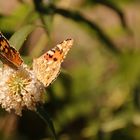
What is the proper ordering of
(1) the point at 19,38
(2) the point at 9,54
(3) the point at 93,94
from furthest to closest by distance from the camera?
1. (3) the point at 93,94
2. (1) the point at 19,38
3. (2) the point at 9,54

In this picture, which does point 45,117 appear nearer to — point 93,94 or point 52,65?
point 52,65

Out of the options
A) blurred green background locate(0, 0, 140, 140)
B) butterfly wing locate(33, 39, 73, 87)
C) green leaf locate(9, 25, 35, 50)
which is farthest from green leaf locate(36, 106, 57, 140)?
blurred green background locate(0, 0, 140, 140)

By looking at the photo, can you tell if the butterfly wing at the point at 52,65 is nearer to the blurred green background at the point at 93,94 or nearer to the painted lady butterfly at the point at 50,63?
the painted lady butterfly at the point at 50,63

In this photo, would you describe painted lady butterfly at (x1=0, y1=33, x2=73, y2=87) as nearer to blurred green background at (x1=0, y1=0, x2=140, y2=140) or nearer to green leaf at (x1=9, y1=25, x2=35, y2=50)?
green leaf at (x1=9, y1=25, x2=35, y2=50)

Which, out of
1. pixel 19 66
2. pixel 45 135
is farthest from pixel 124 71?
pixel 19 66

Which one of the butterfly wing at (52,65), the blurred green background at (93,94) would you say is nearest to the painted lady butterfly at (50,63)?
the butterfly wing at (52,65)

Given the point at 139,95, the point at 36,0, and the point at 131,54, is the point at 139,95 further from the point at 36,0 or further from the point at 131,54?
the point at 36,0

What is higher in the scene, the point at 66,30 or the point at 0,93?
the point at 0,93

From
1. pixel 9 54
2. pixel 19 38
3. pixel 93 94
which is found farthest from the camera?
pixel 93 94

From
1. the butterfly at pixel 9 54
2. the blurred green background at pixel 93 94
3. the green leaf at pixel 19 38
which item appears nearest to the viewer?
A: the butterfly at pixel 9 54

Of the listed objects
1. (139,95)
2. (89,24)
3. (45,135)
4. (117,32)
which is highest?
(89,24)

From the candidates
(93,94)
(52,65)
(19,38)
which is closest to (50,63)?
(52,65)
